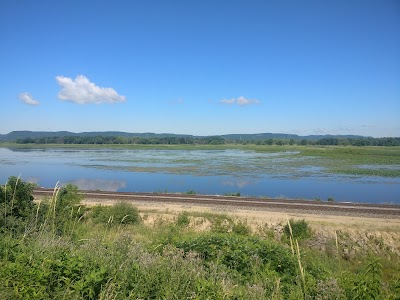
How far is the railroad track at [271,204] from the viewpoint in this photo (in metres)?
20.9

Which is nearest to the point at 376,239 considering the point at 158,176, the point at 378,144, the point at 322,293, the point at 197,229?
the point at 197,229

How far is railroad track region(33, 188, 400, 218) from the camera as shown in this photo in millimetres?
20922

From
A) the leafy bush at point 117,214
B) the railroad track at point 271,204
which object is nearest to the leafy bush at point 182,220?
the leafy bush at point 117,214

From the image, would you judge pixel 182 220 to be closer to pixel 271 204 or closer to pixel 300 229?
pixel 300 229

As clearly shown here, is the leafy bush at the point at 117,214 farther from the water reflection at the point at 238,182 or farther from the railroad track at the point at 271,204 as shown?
the water reflection at the point at 238,182

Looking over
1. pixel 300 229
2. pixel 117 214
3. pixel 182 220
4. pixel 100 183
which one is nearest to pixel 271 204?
pixel 300 229

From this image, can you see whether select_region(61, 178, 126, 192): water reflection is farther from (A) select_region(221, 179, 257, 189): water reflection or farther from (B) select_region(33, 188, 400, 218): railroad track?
(A) select_region(221, 179, 257, 189): water reflection

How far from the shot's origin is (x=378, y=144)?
568 ft

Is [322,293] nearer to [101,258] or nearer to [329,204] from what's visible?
[101,258]

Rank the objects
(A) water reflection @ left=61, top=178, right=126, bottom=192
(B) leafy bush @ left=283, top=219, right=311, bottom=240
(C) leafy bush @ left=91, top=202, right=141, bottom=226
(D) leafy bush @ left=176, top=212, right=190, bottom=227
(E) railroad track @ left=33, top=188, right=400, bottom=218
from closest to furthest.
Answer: (B) leafy bush @ left=283, top=219, right=311, bottom=240, (C) leafy bush @ left=91, top=202, right=141, bottom=226, (D) leafy bush @ left=176, top=212, right=190, bottom=227, (E) railroad track @ left=33, top=188, right=400, bottom=218, (A) water reflection @ left=61, top=178, right=126, bottom=192

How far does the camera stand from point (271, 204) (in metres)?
22.6

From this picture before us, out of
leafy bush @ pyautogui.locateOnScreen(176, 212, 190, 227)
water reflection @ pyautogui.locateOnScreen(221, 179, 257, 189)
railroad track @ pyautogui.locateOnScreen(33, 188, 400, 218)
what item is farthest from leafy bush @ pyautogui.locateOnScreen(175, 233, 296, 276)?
water reflection @ pyautogui.locateOnScreen(221, 179, 257, 189)

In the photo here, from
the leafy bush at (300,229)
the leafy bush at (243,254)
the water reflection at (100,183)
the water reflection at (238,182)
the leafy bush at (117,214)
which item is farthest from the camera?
the water reflection at (238,182)

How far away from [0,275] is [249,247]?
15.2 ft
